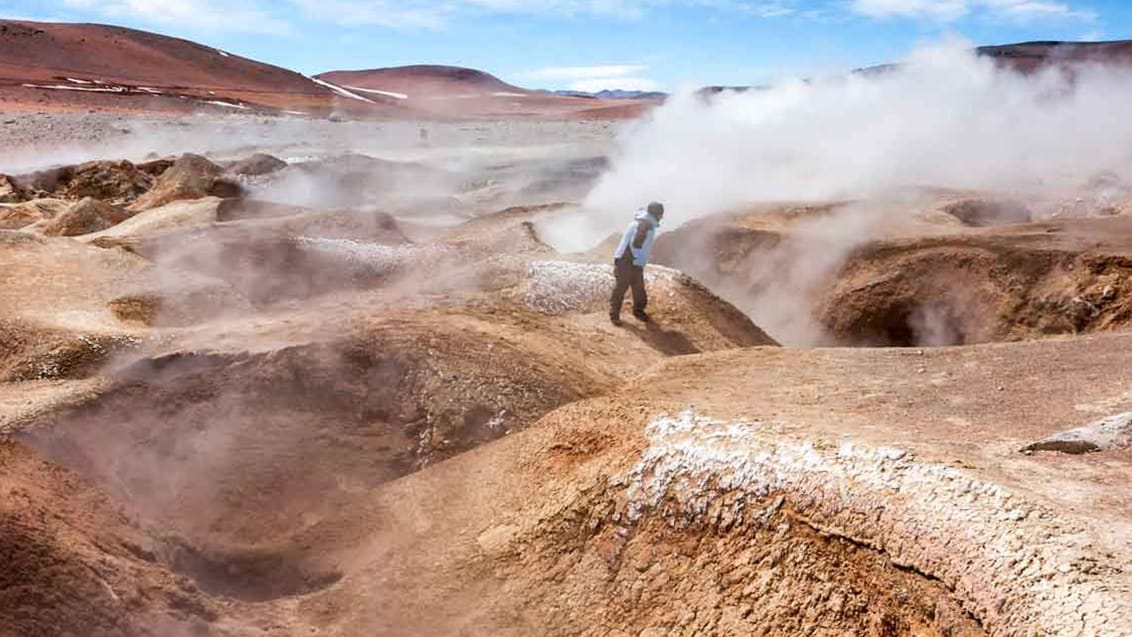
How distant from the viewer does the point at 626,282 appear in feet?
27.9

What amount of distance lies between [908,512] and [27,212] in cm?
1524

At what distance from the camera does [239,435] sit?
5.73m

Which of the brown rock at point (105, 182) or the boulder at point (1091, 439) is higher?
the brown rock at point (105, 182)

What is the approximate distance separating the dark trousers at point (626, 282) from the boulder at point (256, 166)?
12755mm

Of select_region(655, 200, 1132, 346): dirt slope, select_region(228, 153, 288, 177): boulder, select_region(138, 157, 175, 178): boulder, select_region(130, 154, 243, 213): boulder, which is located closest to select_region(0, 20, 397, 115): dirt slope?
select_region(138, 157, 175, 178): boulder

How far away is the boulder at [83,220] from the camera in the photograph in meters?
12.8

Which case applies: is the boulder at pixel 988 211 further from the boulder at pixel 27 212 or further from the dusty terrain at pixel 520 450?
the boulder at pixel 27 212

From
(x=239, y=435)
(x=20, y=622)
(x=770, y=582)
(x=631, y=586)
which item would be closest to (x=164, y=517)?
(x=239, y=435)

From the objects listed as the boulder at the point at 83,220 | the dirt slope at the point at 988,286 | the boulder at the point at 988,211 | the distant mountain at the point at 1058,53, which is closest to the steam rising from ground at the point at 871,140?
the boulder at the point at 988,211

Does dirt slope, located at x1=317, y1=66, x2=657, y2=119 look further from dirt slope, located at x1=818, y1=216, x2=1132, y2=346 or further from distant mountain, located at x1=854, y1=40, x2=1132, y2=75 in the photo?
dirt slope, located at x1=818, y1=216, x2=1132, y2=346

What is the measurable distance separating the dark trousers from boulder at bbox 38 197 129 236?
27.3 ft

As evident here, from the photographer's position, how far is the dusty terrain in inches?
140

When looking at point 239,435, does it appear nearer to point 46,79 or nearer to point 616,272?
point 616,272

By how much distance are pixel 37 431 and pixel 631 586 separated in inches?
136
